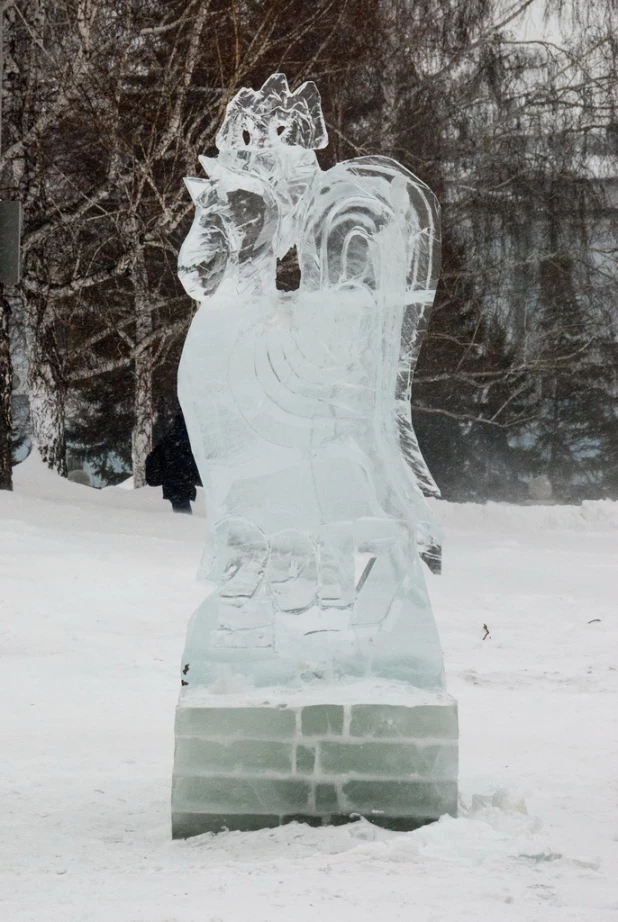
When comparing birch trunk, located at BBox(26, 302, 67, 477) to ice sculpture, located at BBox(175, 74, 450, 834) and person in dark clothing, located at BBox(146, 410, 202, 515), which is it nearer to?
person in dark clothing, located at BBox(146, 410, 202, 515)

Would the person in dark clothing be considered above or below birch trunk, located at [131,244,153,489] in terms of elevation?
below

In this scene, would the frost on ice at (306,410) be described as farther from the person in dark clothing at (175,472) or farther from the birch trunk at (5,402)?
the person in dark clothing at (175,472)

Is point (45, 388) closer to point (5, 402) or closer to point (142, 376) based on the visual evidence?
point (142, 376)

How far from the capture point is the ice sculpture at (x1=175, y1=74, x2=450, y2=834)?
3604 mm

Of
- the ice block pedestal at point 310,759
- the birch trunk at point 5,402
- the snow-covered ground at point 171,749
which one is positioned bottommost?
the snow-covered ground at point 171,749

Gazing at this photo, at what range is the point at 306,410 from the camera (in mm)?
3676

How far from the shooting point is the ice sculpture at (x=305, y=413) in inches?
142

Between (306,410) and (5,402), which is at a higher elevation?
(306,410)

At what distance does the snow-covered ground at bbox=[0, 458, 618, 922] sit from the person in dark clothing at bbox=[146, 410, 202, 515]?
2.77 feet

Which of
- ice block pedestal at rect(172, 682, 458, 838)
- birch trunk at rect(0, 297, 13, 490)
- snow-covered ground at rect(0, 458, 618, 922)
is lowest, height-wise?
snow-covered ground at rect(0, 458, 618, 922)

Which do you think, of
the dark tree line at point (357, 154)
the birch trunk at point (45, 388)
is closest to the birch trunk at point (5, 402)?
the dark tree line at point (357, 154)

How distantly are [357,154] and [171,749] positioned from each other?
29.8 feet

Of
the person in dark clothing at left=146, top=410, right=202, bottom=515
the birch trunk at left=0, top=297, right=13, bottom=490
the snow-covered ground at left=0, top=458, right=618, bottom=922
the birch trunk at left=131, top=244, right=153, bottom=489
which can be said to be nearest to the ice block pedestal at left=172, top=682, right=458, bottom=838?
the snow-covered ground at left=0, top=458, right=618, bottom=922

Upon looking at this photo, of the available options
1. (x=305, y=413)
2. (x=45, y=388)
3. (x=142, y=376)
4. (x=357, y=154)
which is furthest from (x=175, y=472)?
(x=305, y=413)
